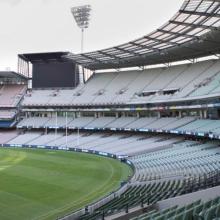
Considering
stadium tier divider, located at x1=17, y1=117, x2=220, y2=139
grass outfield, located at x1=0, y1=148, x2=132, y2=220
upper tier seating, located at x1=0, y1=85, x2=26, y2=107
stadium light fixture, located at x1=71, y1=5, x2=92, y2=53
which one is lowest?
grass outfield, located at x1=0, y1=148, x2=132, y2=220

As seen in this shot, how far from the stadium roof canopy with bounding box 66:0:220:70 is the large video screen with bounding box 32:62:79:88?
3854 mm

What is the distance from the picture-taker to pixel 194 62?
56000 millimetres

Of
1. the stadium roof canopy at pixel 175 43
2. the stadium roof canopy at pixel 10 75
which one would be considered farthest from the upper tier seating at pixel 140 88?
the stadium roof canopy at pixel 10 75

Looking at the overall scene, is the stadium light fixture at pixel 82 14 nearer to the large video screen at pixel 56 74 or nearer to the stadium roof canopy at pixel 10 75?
the large video screen at pixel 56 74

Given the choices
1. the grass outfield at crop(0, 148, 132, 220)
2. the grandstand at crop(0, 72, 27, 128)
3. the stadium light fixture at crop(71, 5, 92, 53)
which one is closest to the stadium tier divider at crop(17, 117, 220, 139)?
the grandstand at crop(0, 72, 27, 128)

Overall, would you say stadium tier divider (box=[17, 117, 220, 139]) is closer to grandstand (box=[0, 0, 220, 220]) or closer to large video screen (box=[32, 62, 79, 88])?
grandstand (box=[0, 0, 220, 220])

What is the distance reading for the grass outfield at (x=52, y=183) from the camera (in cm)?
2202

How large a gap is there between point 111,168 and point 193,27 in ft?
54.6

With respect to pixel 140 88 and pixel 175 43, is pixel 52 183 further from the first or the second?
pixel 140 88

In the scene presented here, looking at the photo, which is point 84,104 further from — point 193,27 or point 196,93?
point 193,27

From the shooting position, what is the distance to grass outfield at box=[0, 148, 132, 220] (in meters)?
22.0

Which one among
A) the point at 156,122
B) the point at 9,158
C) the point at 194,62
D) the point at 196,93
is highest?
the point at 194,62

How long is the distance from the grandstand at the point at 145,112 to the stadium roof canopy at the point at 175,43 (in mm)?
108

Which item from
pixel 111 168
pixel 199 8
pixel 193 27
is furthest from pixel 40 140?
pixel 199 8
